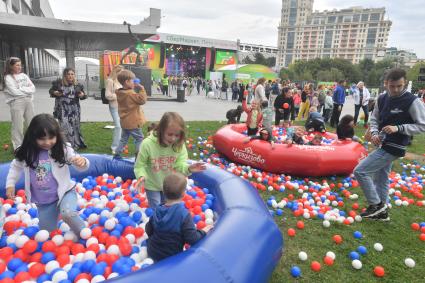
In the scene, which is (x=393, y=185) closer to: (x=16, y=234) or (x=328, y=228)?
(x=328, y=228)

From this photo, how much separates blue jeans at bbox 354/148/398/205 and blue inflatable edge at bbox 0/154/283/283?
1557 millimetres

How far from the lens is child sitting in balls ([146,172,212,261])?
2355 mm

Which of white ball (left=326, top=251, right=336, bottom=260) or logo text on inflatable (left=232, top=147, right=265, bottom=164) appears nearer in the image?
white ball (left=326, top=251, right=336, bottom=260)

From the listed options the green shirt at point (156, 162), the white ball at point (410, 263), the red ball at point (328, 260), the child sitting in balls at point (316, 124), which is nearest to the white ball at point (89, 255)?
the green shirt at point (156, 162)

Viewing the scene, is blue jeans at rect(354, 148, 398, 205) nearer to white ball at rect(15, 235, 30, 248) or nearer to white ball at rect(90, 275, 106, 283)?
white ball at rect(90, 275, 106, 283)

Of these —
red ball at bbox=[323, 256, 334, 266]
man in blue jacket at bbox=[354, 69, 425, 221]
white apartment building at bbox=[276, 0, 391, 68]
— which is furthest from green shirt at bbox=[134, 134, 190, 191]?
white apartment building at bbox=[276, 0, 391, 68]

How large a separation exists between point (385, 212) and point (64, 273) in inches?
155

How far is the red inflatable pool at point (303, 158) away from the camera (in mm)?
5688

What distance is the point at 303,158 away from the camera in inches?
223

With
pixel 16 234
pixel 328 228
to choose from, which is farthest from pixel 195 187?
pixel 16 234

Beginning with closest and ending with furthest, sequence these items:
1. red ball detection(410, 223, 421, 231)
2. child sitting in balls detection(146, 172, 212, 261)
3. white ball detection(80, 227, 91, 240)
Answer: child sitting in balls detection(146, 172, 212, 261)
white ball detection(80, 227, 91, 240)
red ball detection(410, 223, 421, 231)

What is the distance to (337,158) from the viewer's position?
5.79 meters

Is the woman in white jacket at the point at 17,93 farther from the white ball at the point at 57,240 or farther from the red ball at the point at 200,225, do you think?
the red ball at the point at 200,225

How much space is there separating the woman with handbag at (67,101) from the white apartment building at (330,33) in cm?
13470
